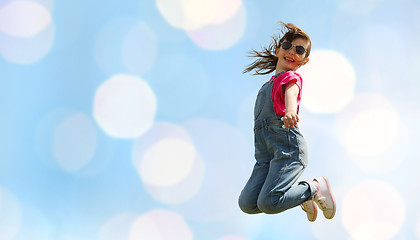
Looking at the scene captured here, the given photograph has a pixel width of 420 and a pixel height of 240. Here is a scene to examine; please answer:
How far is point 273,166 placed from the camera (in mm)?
5359

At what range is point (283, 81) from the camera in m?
5.38

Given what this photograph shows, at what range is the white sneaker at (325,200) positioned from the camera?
571cm

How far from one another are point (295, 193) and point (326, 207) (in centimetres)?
58

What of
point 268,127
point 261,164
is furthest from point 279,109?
point 261,164

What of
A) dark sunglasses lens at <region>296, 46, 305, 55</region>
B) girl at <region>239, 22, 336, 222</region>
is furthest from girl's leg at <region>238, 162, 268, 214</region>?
dark sunglasses lens at <region>296, 46, 305, 55</region>

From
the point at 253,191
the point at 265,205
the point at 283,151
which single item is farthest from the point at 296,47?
the point at 265,205

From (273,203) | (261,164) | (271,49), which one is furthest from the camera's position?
(271,49)

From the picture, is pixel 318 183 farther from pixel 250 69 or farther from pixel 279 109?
pixel 250 69

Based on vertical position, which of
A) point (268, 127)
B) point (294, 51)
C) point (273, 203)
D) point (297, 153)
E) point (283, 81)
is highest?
point (294, 51)

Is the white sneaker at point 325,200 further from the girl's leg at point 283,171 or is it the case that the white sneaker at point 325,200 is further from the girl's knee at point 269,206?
the girl's knee at point 269,206

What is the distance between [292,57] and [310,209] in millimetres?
1909

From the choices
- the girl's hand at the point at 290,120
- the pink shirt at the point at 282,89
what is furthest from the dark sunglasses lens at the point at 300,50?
the girl's hand at the point at 290,120

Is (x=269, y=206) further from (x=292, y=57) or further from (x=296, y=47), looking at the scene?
(x=296, y=47)

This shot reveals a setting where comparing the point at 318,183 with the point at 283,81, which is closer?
the point at 283,81
